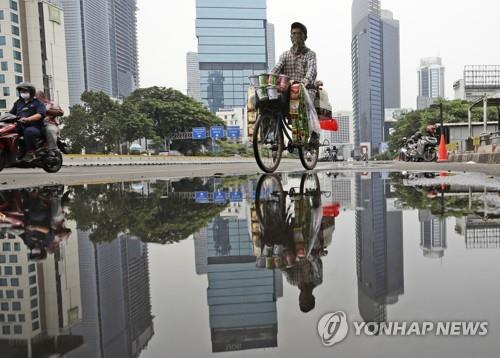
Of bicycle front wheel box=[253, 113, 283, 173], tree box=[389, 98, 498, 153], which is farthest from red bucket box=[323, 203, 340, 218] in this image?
tree box=[389, 98, 498, 153]

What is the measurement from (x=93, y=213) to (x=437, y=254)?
6.54 ft

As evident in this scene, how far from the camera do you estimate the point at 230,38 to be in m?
84.1

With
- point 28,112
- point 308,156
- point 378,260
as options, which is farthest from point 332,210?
point 28,112

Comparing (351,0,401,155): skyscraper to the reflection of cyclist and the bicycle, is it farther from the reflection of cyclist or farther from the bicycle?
the reflection of cyclist

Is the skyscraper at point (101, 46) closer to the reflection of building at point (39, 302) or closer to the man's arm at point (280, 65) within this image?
the man's arm at point (280, 65)

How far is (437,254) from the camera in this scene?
1.30 meters

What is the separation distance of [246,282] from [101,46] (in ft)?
385

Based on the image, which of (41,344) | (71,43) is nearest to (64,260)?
(41,344)

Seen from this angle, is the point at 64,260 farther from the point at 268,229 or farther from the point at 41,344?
the point at 268,229

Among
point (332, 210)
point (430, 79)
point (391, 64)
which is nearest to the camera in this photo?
point (332, 210)

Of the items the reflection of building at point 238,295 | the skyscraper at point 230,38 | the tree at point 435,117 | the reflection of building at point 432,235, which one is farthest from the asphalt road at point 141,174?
the skyscraper at point 230,38

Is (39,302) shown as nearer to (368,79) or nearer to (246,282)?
(246,282)

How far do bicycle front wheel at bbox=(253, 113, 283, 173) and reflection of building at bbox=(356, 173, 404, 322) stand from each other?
2.63 metres

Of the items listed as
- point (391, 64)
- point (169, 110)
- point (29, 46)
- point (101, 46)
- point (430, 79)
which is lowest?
point (169, 110)
